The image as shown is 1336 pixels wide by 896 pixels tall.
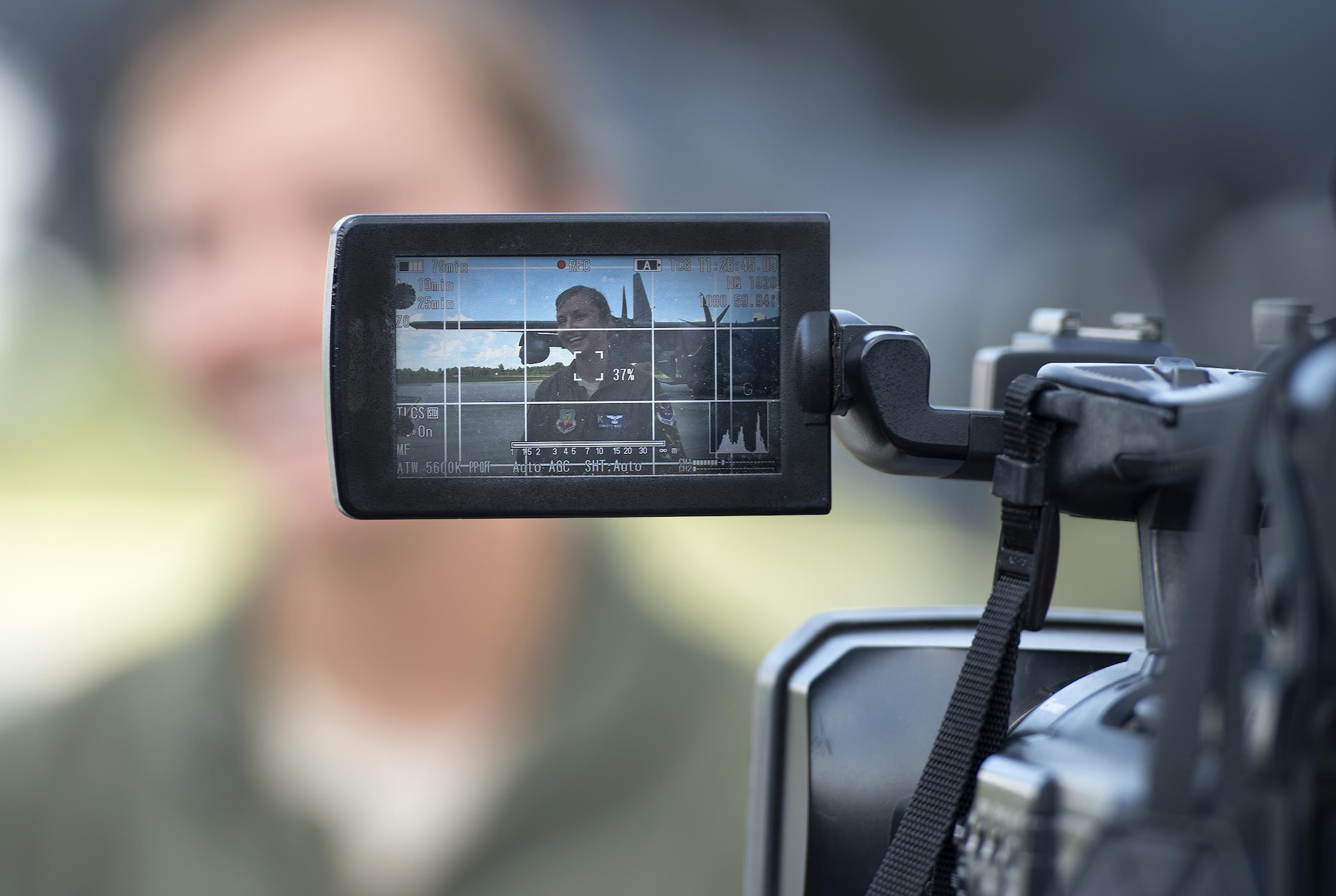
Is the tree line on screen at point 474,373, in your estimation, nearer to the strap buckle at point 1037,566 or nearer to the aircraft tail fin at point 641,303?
the aircraft tail fin at point 641,303

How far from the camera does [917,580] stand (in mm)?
1854

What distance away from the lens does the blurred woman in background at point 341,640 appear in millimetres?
1717

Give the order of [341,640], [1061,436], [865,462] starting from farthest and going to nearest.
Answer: [341,640], [865,462], [1061,436]

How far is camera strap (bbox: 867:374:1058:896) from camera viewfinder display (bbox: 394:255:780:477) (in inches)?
5.2

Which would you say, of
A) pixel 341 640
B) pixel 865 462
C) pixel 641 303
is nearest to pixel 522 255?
pixel 641 303

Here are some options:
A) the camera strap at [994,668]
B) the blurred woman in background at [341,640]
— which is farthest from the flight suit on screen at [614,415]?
the blurred woman in background at [341,640]

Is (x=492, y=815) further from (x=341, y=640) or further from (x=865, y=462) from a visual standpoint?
(x=865, y=462)

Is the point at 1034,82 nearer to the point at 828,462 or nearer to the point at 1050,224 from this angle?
the point at 1050,224

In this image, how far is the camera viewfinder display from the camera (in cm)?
54

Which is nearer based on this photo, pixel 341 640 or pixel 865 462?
pixel 865 462

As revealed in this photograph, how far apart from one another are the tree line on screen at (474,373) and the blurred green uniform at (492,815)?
1.26 metres

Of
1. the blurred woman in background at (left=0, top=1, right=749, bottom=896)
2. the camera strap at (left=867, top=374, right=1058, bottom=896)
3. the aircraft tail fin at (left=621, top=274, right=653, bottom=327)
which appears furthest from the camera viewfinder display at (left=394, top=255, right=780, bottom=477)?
the blurred woman in background at (left=0, top=1, right=749, bottom=896)

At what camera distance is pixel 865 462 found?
57 cm

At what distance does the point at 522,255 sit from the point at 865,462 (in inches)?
8.4
